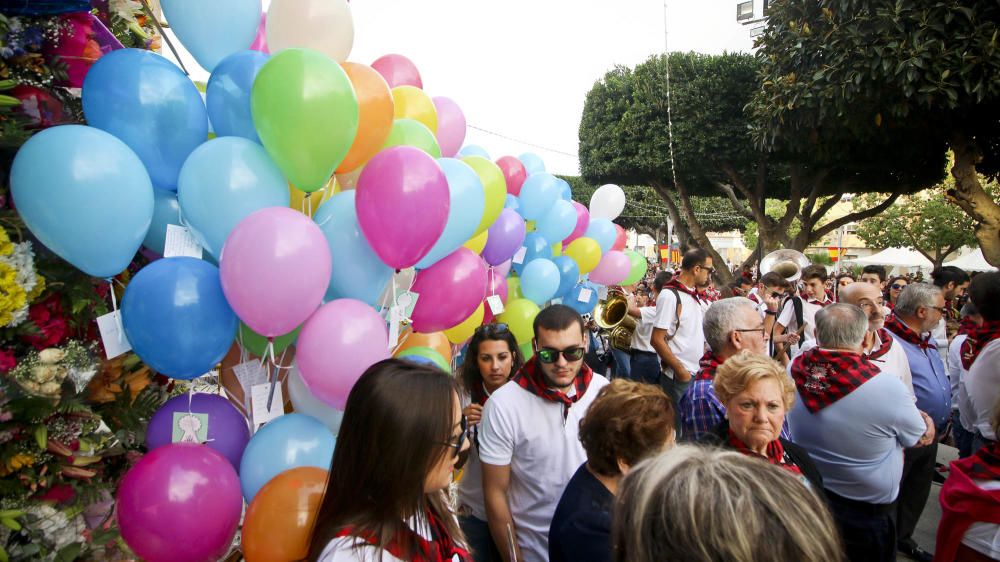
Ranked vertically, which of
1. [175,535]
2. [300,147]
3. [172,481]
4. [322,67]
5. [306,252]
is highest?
[322,67]

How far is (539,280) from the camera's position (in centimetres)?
479

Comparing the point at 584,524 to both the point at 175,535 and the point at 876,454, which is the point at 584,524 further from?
the point at 876,454

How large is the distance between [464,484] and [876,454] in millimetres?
1774

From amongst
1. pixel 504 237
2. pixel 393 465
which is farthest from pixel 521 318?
pixel 393 465

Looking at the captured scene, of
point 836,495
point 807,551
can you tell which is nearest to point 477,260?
point 836,495

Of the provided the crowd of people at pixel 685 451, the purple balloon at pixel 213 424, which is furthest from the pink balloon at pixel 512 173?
the purple balloon at pixel 213 424

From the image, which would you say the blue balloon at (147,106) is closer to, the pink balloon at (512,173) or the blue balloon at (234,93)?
the blue balloon at (234,93)

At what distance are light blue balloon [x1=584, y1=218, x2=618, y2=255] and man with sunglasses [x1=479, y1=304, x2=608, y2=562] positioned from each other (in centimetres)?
400

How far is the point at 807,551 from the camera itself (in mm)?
831

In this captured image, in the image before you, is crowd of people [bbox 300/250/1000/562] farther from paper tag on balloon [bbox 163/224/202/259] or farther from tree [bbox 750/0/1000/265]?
tree [bbox 750/0/1000/265]

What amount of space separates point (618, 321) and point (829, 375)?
3.68 metres

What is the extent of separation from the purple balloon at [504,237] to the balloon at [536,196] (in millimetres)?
632

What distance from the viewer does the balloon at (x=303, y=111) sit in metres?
2.09

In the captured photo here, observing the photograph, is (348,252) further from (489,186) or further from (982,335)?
(982,335)
